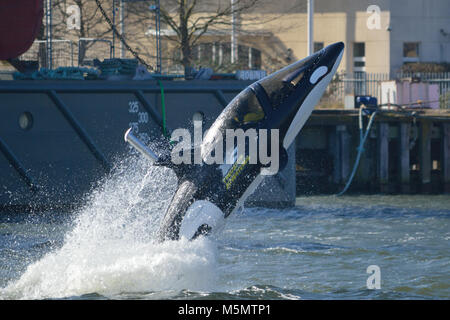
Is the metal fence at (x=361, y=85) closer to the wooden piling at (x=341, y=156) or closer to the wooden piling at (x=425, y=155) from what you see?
the wooden piling at (x=425, y=155)

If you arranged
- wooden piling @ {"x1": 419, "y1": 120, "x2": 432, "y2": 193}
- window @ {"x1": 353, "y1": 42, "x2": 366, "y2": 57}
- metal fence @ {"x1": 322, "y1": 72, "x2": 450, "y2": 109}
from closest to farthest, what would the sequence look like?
wooden piling @ {"x1": 419, "y1": 120, "x2": 432, "y2": 193} < metal fence @ {"x1": 322, "y1": 72, "x2": 450, "y2": 109} < window @ {"x1": 353, "y1": 42, "x2": 366, "y2": 57}

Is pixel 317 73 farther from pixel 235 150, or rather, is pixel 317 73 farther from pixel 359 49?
pixel 359 49

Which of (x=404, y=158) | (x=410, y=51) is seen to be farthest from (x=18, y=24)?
(x=410, y=51)

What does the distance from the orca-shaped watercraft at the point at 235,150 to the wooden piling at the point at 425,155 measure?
12.5 meters

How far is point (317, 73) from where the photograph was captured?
12797mm

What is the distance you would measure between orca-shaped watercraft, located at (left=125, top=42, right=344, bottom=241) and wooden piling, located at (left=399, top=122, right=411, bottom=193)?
40.0 ft

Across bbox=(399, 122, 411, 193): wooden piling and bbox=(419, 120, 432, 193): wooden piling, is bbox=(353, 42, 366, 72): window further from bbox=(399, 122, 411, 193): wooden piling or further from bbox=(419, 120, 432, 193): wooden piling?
bbox=(399, 122, 411, 193): wooden piling

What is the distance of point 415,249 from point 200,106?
6.54 meters

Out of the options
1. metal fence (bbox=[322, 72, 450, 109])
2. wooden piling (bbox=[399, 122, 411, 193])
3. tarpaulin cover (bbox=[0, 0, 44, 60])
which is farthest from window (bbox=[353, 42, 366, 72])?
tarpaulin cover (bbox=[0, 0, 44, 60])

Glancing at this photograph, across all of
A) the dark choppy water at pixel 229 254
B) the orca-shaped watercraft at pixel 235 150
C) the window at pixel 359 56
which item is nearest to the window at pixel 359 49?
the window at pixel 359 56

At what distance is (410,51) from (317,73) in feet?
103

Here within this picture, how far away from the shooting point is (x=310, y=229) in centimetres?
1734

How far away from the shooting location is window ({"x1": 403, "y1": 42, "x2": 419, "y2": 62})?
42.9m

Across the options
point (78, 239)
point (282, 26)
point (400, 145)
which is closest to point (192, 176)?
point (78, 239)
